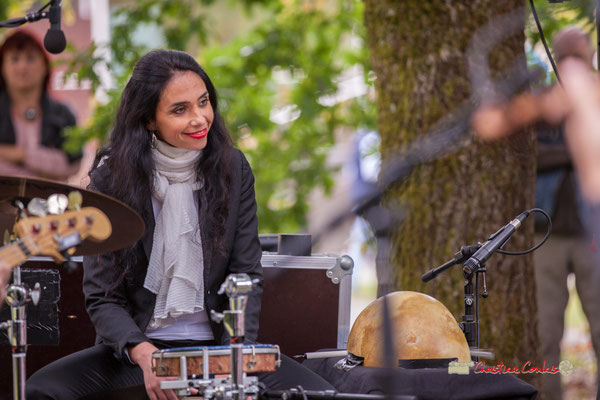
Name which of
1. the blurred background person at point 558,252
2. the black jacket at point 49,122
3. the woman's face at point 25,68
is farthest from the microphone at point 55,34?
the blurred background person at point 558,252

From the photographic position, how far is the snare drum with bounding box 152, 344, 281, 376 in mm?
Answer: 2543

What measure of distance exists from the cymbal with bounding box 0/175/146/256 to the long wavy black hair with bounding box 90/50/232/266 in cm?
54

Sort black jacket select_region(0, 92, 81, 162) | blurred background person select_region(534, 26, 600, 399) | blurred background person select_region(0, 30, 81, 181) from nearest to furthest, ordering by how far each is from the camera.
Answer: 1. blurred background person select_region(534, 26, 600, 399)
2. blurred background person select_region(0, 30, 81, 181)
3. black jacket select_region(0, 92, 81, 162)

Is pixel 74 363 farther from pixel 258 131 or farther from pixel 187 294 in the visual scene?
pixel 258 131

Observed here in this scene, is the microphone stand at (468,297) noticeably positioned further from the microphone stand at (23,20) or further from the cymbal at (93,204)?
the microphone stand at (23,20)

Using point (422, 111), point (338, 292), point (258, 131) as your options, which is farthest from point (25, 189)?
point (258, 131)

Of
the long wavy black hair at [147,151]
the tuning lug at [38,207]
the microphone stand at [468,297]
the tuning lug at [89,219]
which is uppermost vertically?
the long wavy black hair at [147,151]

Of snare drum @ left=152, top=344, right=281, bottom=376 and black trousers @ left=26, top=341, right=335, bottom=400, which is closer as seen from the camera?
snare drum @ left=152, top=344, right=281, bottom=376

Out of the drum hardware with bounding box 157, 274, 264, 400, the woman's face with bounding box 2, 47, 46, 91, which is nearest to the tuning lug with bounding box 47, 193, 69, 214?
the drum hardware with bounding box 157, 274, 264, 400

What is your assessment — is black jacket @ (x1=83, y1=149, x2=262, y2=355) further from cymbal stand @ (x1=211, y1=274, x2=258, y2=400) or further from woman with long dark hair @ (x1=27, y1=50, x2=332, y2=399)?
cymbal stand @ (x1=211, y1=274, x2=258, y2=400)

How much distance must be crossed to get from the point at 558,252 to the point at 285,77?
11.1ft

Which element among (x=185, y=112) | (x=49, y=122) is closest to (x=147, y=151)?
(x=185, y=112)

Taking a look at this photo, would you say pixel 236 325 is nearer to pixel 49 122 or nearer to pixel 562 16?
pixel 562 16

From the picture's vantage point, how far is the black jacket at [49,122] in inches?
243
